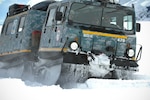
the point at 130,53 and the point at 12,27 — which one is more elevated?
the point at 12,27

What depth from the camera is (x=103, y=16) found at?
8.02m

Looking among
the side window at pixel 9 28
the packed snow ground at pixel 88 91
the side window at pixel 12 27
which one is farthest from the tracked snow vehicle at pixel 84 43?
the side window at pixel 9 28

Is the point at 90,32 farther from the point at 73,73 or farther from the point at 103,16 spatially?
the point at 73,73

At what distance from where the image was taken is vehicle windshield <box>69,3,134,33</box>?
25.5ft

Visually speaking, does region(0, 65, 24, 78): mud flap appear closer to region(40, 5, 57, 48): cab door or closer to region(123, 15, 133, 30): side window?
region(40, 5, 57, 48): cab door

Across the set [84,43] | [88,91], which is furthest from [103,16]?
[88,91]

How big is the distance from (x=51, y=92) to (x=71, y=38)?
3.86 feet

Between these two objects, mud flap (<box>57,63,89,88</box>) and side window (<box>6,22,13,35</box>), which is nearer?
mud flap (<box>57,63,89,88</box>)

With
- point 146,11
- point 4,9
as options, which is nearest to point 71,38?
point 4,9

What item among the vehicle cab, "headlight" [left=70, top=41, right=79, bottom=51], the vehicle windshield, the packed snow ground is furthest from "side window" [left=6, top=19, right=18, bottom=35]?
"headlight" [left=70, top=41, right=79, bottom=51]

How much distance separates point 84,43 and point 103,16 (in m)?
0.75

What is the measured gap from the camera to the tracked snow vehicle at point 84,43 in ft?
24.7

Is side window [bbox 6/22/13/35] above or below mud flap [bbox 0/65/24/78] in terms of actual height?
above

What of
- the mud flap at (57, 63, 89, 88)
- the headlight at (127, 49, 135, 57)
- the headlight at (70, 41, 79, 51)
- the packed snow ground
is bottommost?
the packed snow ground
